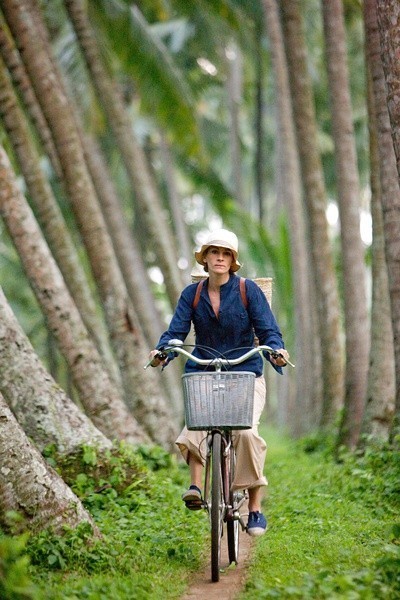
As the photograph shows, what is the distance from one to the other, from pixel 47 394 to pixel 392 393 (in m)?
4.82

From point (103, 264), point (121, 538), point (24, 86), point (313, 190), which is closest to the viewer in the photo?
point (121, 538)

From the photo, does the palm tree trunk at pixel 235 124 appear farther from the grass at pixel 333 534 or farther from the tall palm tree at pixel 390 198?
the grass at pixel 333 534

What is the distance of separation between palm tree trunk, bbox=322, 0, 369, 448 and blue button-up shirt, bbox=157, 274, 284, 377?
6704 millimetres

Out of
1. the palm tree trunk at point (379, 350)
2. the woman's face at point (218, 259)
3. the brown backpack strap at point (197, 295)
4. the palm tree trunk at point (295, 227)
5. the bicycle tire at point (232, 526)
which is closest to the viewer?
the bicycle tire at point (232, 526)

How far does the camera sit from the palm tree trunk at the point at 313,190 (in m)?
16.6

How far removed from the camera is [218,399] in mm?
6793

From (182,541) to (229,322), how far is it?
1794 mm

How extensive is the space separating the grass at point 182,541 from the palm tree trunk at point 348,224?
2.59 metres

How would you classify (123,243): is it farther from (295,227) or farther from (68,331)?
(68,331)

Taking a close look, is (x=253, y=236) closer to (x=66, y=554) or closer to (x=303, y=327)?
(x=303, y=327)

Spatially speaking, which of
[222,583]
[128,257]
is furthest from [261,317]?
[128,257]

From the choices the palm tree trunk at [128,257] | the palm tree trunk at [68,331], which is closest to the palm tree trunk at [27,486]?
the palm tree trunk at [68,331]

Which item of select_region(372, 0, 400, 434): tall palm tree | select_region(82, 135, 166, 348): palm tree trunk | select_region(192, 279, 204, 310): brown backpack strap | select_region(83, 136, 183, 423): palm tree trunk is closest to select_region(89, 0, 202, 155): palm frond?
select_region(83, 136, 183, 423): palm tree trunk

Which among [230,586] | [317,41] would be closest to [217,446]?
[230,586]
